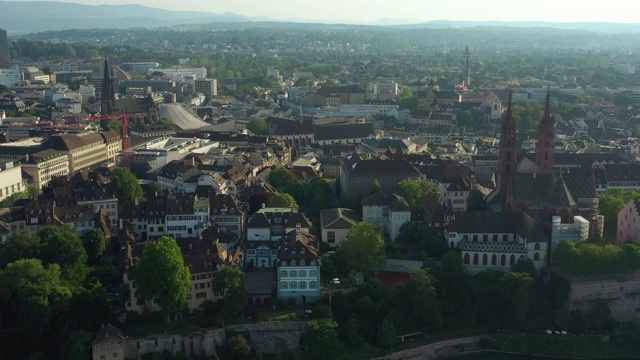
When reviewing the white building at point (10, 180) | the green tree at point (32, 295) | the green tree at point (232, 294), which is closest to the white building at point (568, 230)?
the green tree at point (232, 294)

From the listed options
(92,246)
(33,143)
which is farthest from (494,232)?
(33,143)

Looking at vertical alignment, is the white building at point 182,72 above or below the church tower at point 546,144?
below

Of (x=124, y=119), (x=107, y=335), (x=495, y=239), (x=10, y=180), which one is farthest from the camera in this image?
(x=124, y=119)

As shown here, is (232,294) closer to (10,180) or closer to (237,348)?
(237,348)

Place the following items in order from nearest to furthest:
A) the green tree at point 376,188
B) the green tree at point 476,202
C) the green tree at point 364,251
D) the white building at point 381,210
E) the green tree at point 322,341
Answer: the green tree at point 322,341 < the green tree at point 364,251 < the white building at point 381,210 < the green tree at point 476,202 < the green tree at point 376,188

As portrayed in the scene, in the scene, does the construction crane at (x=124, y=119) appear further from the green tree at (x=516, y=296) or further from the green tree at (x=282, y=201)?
the green tree at (x=516, y=296)

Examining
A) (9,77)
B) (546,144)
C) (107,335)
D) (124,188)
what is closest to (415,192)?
(546,144)

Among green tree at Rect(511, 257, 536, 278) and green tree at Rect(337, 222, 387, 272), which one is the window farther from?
green tree at Rect(511, 257, 536, 278)
